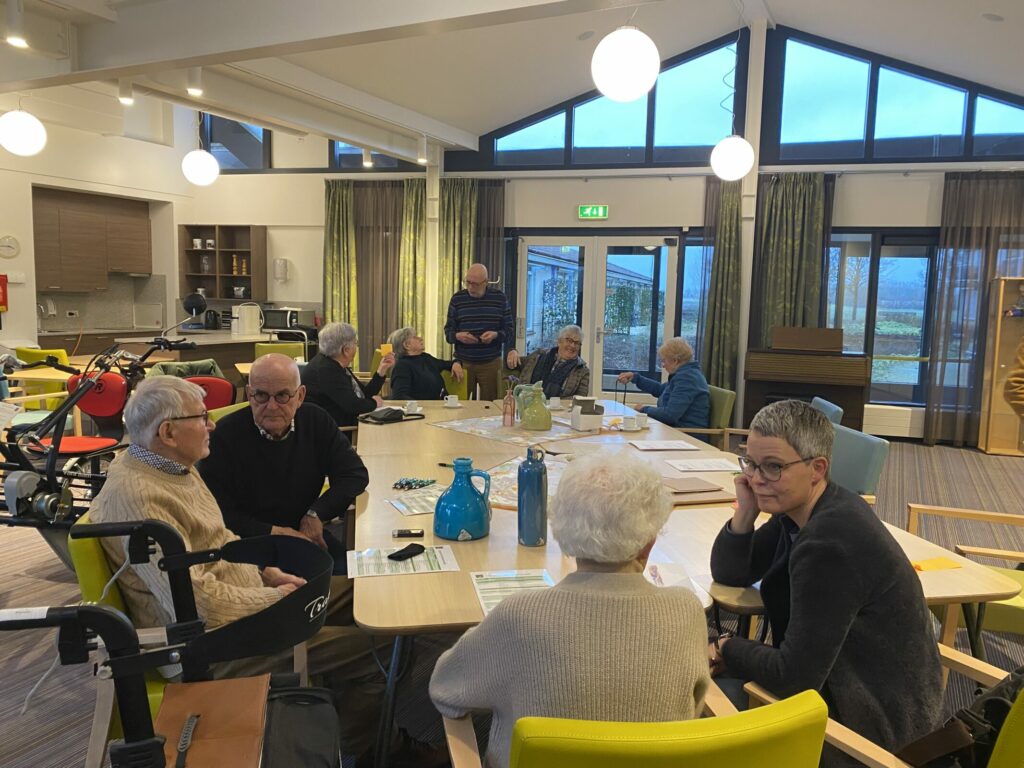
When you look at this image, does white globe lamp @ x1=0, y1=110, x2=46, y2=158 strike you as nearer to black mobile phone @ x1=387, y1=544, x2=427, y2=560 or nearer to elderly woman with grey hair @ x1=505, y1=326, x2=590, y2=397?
elderly woman with grey hair @ x1=505, y1=326, x2=590, y2=397

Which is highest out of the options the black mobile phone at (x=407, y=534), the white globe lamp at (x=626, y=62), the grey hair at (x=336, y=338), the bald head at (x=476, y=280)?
the white globe lamp at (x=626, y=62)

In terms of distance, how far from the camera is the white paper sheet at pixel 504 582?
5.60 feet

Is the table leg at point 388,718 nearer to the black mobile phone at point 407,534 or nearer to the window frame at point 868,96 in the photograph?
the black mobile phone at point 407,534

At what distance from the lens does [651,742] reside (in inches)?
36.6

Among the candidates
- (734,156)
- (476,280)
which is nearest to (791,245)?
(734,156)

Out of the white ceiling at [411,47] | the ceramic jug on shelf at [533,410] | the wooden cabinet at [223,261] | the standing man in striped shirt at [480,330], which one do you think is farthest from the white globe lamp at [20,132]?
the ceramic jug on shelf at [533,410]

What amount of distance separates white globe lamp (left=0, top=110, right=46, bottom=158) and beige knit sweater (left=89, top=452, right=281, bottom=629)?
15.5ft

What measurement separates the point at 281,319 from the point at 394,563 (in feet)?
21.8

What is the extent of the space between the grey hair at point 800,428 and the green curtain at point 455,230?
6457 mm

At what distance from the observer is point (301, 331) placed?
755 centimetres

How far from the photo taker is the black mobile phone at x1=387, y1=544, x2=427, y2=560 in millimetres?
1915

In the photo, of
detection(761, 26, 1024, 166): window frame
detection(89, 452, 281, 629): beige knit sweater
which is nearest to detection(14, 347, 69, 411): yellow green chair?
detection(89, 452, 281, 629): beige knit sweater

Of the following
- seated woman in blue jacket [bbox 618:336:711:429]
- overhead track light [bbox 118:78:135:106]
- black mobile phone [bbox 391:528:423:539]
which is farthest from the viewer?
overhead track light [bbox 118:78:135:106]

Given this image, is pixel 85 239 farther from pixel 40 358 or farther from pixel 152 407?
pixel 152 407
